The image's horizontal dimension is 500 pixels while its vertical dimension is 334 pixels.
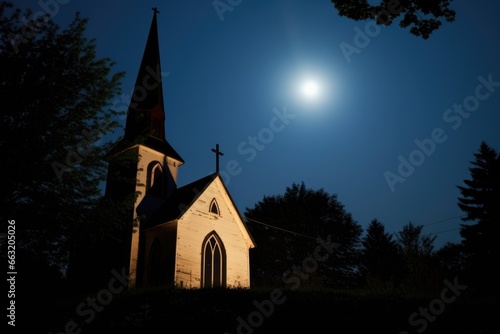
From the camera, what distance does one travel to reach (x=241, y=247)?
21.1 metres

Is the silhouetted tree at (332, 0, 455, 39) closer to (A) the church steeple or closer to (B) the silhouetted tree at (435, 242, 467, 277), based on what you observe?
(A) the church steeple

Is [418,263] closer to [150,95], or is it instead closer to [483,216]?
[483,216]

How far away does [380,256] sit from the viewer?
42875 mm

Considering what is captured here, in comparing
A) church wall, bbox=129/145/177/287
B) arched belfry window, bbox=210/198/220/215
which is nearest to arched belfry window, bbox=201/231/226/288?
arched belfry window, bbox=210/198/220/215

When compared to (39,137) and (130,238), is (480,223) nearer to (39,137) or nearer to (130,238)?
(130,238)

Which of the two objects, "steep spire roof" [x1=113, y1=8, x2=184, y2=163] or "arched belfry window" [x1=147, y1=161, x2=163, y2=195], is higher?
"steep spire roof" [x1=113, y1=8, x2=184, y2=163]

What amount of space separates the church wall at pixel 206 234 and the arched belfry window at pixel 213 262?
24cm

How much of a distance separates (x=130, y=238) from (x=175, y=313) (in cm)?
951

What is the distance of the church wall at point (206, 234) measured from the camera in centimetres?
1831

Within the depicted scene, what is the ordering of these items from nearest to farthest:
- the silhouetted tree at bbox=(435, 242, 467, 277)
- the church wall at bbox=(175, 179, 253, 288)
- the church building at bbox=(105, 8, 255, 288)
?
1. the church wall at bbox=(175, 179, 253, 288)
2. the church building at bbox=(105, 8, 255, 288)
3. the silhouetted tree at bbox=(435, 242, 467, 277)

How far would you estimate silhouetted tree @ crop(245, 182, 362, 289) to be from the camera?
39.6m

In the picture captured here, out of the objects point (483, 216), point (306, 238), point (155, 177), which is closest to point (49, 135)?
point (155, 177)

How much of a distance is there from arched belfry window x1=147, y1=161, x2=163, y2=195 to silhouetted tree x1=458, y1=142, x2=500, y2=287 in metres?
21.8

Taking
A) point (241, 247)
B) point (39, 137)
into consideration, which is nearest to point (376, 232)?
point (241, 247)
